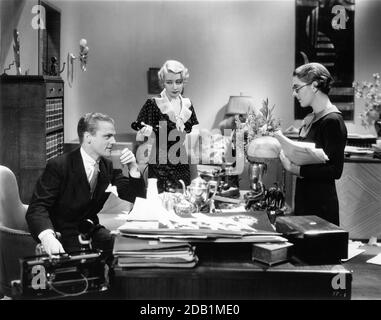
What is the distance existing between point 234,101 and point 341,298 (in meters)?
5.22

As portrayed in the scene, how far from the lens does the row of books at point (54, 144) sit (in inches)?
167

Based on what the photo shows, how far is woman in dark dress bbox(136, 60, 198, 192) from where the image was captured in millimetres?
2998

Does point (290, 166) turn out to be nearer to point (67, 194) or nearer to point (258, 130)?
point (258, 130)

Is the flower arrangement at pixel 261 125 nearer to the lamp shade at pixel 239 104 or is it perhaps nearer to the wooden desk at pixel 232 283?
the wooden desk at pixel 232 283

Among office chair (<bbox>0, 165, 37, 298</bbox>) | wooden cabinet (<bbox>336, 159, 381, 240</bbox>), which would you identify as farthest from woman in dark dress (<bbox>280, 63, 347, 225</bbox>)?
wooden cabinet (<bbox>336, 159, 381, 240</bbox>)

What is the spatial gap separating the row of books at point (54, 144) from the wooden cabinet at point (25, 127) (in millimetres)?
83

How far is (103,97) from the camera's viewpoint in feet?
22.0

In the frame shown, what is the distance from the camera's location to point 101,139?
2070 mm

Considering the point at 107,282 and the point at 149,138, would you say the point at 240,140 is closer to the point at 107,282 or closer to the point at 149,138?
the point at 149,138

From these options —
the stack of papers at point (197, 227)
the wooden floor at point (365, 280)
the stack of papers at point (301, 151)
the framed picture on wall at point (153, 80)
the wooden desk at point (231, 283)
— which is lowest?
the wooden floor at point (365, 280)

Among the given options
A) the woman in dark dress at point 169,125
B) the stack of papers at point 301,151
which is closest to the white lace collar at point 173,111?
the woman in dark dress at point 169,125

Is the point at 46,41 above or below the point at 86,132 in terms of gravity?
above

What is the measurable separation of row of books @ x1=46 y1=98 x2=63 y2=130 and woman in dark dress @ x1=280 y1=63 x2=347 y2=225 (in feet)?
7.92
